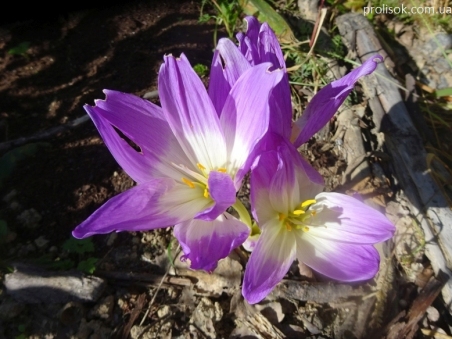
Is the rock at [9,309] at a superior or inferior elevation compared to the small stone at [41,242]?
inferior

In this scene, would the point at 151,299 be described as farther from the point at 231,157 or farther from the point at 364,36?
the point at 364,36

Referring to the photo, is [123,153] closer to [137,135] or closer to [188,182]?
[137,135]

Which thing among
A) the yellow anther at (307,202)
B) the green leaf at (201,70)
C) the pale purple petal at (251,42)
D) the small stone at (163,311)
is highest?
the pale purple petal at (251,42)

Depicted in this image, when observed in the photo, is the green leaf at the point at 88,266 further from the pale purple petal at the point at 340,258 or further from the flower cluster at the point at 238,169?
the pale purple petal at the point at 340,258

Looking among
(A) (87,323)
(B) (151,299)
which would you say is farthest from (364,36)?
(A) (87,323)

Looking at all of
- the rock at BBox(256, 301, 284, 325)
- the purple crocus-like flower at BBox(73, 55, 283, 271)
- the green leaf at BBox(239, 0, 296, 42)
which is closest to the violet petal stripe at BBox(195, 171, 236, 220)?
the purple crocus-like flower at BBox(73, 55, 283, 271)

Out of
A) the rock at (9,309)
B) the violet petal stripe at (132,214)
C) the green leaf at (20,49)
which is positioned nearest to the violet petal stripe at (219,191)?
the violet petal stripe at (132,214)

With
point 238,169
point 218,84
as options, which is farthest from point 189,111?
point 238,169

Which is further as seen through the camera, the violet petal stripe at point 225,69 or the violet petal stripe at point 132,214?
the violet petal stripe at point 225,69
